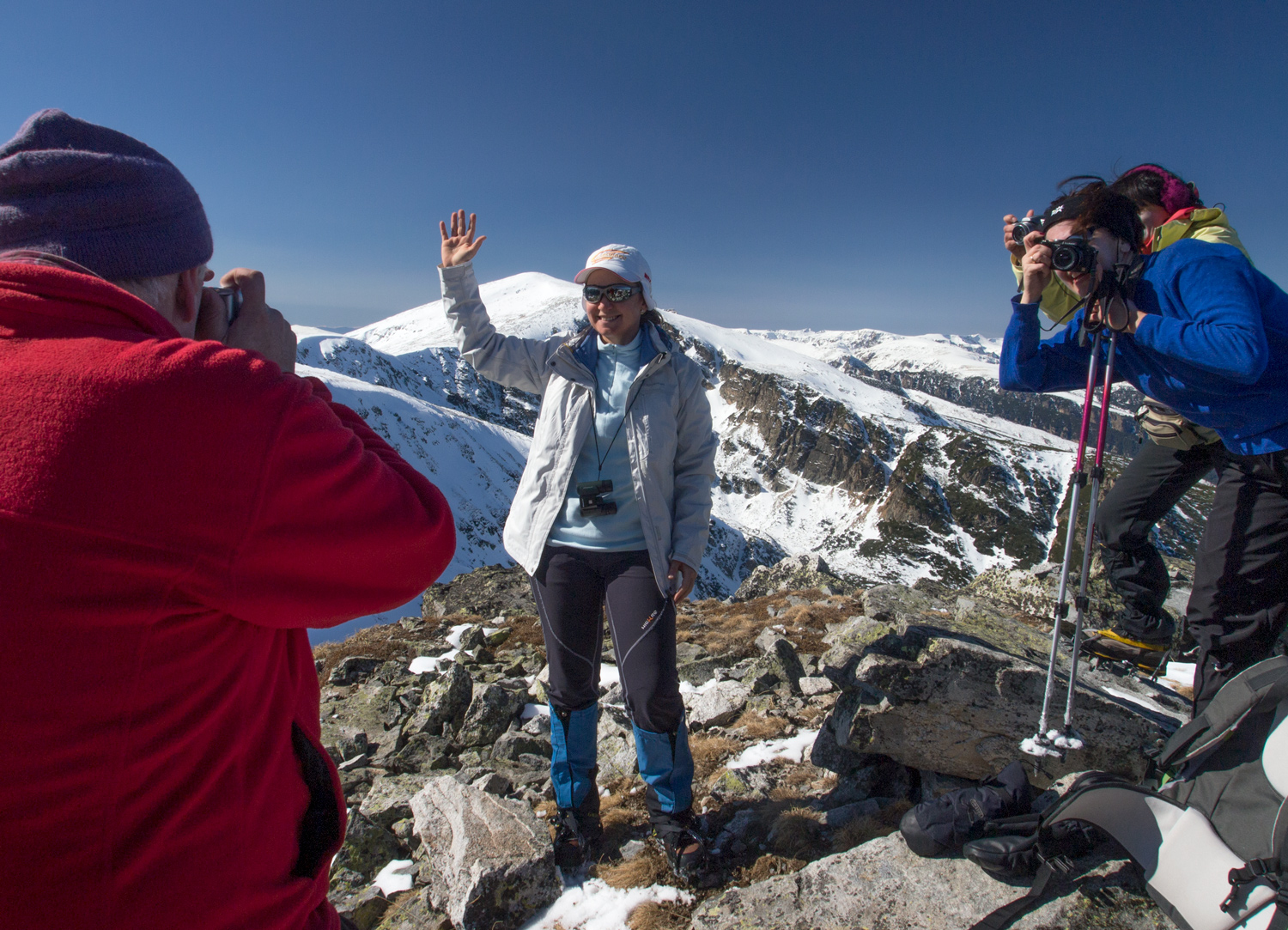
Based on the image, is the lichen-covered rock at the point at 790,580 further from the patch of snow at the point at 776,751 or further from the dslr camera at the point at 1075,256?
the dslr camera at the point at 1075,256

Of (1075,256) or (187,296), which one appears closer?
(187,296)

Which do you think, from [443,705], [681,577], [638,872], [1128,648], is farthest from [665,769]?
[1128,648]

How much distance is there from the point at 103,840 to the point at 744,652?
8.25 meters

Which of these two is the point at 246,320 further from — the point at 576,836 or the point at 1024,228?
the point at 1024,228

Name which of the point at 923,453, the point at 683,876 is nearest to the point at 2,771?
the point at 683,876

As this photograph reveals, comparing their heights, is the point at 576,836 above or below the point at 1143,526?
below

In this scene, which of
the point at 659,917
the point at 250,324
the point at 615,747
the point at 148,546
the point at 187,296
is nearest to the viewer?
the point at 148,546

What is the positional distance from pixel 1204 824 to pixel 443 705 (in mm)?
6809

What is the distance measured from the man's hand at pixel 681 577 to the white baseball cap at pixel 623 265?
6.50 ft

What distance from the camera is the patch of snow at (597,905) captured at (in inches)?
157

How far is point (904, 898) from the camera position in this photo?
3.41 metres

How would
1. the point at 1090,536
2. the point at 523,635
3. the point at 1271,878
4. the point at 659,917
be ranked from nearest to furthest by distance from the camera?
1. the point at 1271,878
2. the point at 659,917
3. the point at 1090,536
4. the point at 523,635

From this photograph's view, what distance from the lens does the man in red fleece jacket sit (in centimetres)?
125

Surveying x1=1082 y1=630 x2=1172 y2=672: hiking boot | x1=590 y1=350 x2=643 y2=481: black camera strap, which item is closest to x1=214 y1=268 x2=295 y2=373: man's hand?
x1=590 y1=350 x2=643 y2=481: black camera strap
